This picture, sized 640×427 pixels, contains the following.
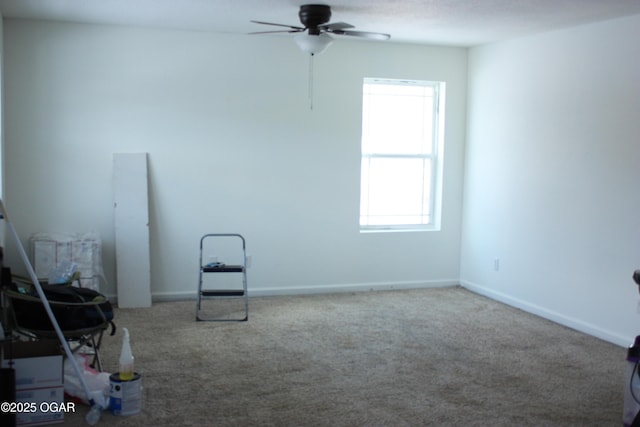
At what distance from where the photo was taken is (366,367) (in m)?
4.02

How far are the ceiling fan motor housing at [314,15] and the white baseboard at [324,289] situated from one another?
8.55 ft

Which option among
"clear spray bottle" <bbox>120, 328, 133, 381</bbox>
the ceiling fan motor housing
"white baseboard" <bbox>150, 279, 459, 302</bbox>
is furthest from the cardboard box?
the ceiling fan motor housing

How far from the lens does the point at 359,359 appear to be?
13.7 ft

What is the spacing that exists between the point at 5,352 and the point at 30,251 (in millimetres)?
2393

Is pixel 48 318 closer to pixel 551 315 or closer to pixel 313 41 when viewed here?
pixel 313 41

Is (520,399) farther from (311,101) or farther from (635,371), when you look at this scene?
(311,101)

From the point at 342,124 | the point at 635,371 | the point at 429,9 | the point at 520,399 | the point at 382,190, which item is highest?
the point at 429,9

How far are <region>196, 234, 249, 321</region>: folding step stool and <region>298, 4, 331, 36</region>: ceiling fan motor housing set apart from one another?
1.99m

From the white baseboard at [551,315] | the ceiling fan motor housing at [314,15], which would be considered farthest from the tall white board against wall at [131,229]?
the white baseboard at [551,315]

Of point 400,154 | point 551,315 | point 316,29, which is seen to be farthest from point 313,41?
point 551,315

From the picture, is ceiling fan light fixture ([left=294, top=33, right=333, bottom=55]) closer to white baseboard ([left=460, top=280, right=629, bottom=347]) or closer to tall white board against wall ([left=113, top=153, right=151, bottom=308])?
tall white board against wall ([left=113, top=153, right=151, bottom=308])

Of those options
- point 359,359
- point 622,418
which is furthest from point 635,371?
point 359,359

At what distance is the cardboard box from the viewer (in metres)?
2.96

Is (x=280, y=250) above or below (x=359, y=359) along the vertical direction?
above
